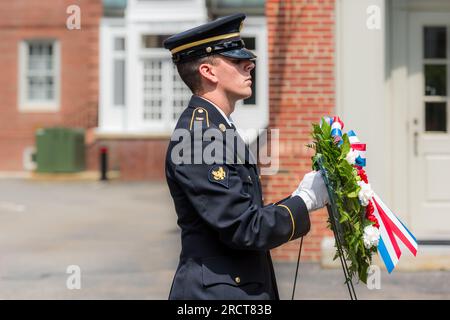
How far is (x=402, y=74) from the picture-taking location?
29.8 feet

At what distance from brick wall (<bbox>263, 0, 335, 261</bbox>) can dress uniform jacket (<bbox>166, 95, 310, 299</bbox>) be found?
575cm

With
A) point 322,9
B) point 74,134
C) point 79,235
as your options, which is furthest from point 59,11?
Answer: point 322,9

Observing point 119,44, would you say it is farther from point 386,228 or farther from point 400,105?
point 386,228

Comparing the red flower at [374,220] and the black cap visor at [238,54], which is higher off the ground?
the black cap visor at [238,54]

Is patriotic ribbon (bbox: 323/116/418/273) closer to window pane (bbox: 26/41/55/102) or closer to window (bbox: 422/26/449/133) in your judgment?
window (bbox: 422/26/449/133)

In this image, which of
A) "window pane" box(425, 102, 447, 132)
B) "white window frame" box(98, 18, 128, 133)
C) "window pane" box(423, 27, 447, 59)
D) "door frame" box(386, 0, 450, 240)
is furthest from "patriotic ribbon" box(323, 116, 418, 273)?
"white window frame" box(98, 18, 128, 133)

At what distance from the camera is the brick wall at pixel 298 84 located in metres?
8.87

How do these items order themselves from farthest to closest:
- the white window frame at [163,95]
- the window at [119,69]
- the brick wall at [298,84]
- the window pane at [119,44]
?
the window pane at [119,44] < the window at [119,69] < the white window frame at [163,95] < the brick wall at [298,84]

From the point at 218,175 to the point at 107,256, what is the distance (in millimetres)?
7337

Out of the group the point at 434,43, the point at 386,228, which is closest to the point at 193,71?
the point at 386,228

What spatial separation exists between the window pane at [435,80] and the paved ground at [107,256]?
214cm

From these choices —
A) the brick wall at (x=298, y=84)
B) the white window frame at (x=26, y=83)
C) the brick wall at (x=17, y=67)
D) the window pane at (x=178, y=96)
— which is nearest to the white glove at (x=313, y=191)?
the brick wall at (x=298, y=84)

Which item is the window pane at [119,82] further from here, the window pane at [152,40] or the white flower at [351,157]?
the white flower at [351,157]
